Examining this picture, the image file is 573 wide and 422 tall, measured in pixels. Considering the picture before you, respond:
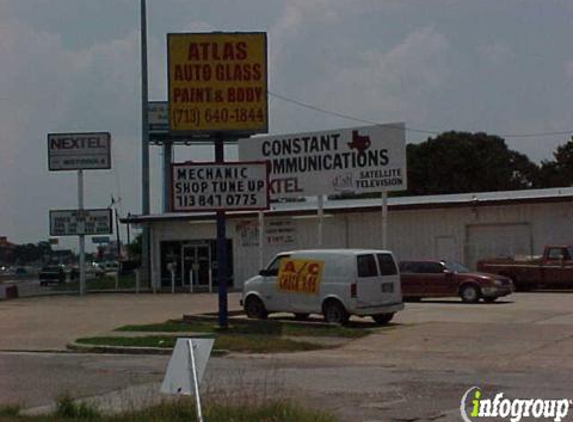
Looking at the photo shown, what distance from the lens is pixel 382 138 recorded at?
1581 inches

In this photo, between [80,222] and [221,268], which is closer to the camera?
[221,268]

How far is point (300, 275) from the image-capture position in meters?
28.8

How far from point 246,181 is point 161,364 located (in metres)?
7.87

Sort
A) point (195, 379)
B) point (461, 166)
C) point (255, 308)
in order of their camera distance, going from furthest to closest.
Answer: point (461, 166) → point (255, 308) → point (195, 379)

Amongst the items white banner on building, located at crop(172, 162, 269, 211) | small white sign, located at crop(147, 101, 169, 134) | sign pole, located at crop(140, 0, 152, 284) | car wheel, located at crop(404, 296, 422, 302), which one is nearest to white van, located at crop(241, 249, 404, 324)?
white banner on building, located at crop(172, 162, 269, 211)

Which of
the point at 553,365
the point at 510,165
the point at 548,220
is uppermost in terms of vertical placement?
the point at 510,165

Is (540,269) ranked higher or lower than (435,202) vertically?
lower

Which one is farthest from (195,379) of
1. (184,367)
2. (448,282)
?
(448,282)

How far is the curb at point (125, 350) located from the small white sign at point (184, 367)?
40.5 ft

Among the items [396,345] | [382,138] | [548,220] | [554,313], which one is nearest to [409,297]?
[382,138]

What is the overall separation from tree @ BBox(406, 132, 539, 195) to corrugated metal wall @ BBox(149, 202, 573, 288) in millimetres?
34982

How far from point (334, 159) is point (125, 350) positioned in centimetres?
1812

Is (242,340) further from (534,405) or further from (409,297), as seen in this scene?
(409,297)

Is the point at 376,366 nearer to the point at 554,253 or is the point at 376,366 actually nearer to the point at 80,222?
the point at 554,253
